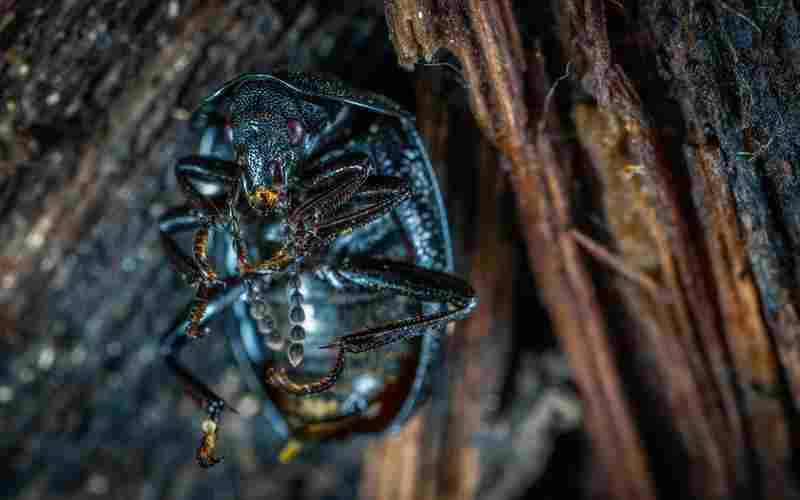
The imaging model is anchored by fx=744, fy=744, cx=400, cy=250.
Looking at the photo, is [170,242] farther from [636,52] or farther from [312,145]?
[636,52]

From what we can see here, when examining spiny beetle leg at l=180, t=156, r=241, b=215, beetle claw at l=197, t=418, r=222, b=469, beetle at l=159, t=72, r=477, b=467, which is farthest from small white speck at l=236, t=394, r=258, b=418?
spiny beetle leg at l=180, t=156, r=241, b=215

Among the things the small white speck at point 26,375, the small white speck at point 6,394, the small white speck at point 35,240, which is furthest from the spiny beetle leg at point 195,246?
the small white speck at point 6,394

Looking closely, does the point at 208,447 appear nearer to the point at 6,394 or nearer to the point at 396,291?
the point at 396,291

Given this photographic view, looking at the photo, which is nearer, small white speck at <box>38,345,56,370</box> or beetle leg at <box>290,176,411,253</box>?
beetle leg at <box>290,176,411,253</box>

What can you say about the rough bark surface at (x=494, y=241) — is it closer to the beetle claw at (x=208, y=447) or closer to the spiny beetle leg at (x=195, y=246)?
the spiny beetle leg at (x=195, y=246)

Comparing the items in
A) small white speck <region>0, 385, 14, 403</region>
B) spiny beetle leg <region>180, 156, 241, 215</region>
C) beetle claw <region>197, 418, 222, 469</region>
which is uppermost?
spiny beetle leg <region>180, 156, 241, 215</region>

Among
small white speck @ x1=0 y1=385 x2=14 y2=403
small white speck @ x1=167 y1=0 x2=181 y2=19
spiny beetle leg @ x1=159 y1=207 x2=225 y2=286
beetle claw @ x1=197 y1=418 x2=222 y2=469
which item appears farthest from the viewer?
small white speck @ x1=0 y1=385 x2=14 y2=403

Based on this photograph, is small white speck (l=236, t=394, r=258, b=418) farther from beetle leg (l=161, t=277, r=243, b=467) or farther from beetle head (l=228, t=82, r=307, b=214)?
beetle head (l=228, t=82, r=307, b=214)

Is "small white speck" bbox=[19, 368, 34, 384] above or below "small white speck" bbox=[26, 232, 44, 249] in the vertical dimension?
below

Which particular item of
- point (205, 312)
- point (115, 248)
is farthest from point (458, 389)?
point (115, 248)
